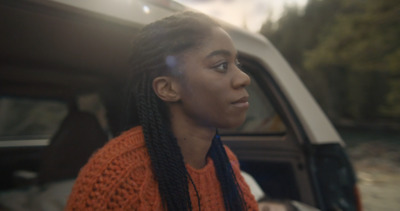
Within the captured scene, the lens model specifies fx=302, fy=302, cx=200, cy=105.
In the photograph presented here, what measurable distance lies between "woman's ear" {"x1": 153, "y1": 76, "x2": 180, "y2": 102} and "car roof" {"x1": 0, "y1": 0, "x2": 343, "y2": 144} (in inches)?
13.2

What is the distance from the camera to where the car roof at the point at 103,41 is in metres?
1.23

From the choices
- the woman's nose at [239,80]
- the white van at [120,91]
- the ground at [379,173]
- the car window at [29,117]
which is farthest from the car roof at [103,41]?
the ground at [379,173]

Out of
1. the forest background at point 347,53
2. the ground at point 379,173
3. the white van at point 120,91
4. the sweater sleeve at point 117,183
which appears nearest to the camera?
the sweater sleeve at point 117,183

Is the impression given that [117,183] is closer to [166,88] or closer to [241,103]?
[166,88]

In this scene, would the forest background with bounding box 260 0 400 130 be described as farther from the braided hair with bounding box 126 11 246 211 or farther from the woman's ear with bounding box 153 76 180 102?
the woman's ear with bounding box 153 76 180 102

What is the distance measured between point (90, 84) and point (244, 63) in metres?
1.69

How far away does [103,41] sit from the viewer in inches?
77.8

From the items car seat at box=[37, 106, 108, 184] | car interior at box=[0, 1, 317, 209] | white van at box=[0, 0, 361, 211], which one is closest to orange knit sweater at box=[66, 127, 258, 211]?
car interior at box=[0, 1, 317, 209]

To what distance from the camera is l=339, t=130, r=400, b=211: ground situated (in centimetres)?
468

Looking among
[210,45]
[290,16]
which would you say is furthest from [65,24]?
[290,16]

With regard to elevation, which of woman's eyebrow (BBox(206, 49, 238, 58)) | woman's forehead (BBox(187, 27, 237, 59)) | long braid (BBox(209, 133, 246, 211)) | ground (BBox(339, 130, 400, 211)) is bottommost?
ground (BBox(339, 130, 400, 211))

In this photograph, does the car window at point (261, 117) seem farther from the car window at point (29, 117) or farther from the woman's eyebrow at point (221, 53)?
the car window at point (29, 117)

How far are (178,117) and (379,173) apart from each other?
283 inches

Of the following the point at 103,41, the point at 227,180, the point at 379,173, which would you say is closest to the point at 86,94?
the point at 103,41
